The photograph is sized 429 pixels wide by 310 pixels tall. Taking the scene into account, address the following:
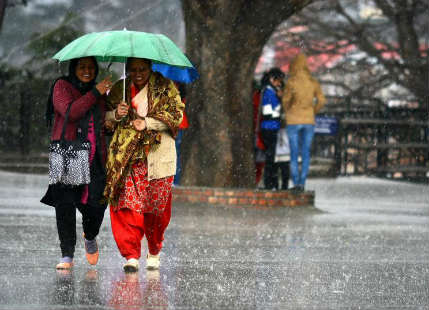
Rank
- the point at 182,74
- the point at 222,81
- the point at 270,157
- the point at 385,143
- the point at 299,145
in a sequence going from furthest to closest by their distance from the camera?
the point at 385,143 < the point at 270,157 < the point at 299,145 < the point at 222,81 < the point at 182,74

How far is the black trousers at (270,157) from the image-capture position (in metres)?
16.9

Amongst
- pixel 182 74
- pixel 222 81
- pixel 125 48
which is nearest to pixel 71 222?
pixel 125 48

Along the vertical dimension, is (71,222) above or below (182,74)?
below

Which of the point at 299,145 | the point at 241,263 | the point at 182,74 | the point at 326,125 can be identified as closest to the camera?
the point at 241,263

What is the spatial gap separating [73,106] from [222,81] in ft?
25.5

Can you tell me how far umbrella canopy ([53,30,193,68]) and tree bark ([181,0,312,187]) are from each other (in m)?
7.43

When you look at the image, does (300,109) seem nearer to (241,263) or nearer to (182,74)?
(182,74)

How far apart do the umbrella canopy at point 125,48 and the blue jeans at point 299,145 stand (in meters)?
7.88

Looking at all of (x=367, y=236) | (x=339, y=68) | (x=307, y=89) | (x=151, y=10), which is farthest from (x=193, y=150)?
(x=151, y=10)

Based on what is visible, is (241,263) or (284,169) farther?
(284,169)

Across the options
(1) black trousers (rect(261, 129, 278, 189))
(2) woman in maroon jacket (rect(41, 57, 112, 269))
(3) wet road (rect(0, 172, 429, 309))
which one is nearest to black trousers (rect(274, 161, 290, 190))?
(1) black trousers (rect(261, 129, 278, 189))

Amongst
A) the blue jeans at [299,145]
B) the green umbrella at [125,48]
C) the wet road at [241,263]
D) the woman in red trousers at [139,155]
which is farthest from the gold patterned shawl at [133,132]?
the blue jeans at [299,145]

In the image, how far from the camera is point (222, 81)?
16.5 m

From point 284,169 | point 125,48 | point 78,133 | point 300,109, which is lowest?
point 284,169
